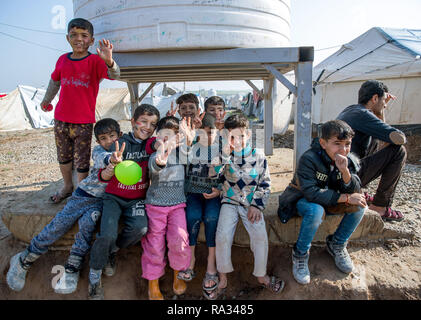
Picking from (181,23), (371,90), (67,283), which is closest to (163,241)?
(67,283)

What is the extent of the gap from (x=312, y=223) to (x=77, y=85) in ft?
8.18

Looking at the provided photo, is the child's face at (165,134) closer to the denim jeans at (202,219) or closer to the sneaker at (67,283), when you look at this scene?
the denim jeans at (202,219)

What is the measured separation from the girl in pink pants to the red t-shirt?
3.19ft

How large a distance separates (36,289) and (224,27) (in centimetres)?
294

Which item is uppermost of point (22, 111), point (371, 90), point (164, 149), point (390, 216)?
point (371, 90)

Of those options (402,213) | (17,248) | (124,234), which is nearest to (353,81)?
(402,213)

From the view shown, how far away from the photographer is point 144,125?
2.21m

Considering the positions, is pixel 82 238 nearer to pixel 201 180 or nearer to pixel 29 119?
pixel 201 180

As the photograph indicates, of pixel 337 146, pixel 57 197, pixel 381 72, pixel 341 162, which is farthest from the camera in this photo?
pixel 381 72

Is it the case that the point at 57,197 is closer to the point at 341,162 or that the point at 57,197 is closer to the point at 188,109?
the point at 188,109

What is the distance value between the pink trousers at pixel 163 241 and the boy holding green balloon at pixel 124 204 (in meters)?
0.09

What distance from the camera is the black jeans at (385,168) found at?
254 centimetres

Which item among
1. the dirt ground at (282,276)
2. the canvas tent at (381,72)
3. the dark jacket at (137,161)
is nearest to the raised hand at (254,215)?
the dirt ground at (282,276)

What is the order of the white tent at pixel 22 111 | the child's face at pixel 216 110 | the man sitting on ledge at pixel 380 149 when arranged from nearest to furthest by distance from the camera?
1. the man sitting on ledge at pixel 380 149
2. the child's face at pixel 216 110
3. the white tent at pixel 22 111
